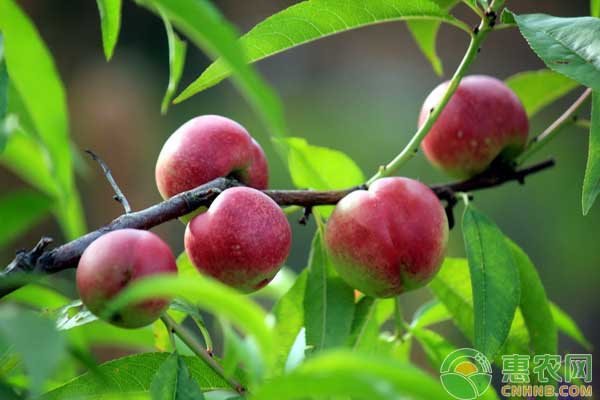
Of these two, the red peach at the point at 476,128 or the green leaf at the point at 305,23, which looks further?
the red peach at the point at 476,128

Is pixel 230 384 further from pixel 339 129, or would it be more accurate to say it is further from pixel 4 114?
pixel 339 129

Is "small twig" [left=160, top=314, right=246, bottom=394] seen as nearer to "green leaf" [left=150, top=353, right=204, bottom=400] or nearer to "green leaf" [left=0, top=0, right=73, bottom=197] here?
"green leaf" [left=150, top=353, right=204, bottom=400]

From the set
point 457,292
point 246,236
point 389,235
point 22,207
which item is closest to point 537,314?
point 457,292

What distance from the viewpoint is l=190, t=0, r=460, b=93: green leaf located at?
65cm

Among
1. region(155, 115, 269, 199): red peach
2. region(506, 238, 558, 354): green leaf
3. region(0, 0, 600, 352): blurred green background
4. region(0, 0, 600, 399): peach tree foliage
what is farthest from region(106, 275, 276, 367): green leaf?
region(0, 0, 600, 352): blurred green background

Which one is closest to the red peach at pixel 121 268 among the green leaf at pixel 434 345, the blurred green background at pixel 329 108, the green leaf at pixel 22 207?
the green leaf at pixel 22 207

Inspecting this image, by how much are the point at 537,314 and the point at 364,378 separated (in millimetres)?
450

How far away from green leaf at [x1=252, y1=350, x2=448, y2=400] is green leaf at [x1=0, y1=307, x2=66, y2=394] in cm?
10

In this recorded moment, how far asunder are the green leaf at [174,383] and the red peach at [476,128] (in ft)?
1.25

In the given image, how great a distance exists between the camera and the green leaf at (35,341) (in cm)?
31

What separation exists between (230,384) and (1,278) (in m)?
0.20

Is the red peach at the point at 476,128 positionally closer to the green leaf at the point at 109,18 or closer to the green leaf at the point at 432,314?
the green leaf at the point at 432,314

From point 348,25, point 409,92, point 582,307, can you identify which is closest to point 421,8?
point 348,25

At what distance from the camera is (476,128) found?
0.83m
